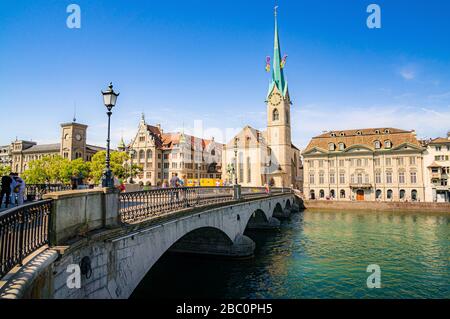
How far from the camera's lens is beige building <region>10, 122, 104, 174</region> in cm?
8312

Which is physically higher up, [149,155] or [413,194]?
[149,155]

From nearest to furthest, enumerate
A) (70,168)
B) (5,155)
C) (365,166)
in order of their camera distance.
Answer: (70,168) → (365,166) → (5,155)

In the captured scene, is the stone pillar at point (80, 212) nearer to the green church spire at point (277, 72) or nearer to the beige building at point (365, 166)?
the beige building at point (365, 166)

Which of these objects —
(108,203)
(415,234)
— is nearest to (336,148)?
(415,234)

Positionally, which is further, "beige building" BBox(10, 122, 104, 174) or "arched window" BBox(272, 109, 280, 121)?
"beige building" BBox(10, 122, 104, 174)

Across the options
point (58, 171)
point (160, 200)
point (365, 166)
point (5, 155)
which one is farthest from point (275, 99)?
point (5, 155)

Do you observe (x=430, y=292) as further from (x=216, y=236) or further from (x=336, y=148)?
(x=336, y=148)

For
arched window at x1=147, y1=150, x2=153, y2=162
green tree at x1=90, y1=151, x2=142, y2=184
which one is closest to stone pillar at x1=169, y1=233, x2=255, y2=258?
green tree at x1=90, y1=151, x2=142, y2=184

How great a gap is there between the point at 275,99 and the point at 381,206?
36.5m

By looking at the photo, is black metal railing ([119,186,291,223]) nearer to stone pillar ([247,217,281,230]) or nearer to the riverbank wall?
stone pillar ([247,217,281,230])

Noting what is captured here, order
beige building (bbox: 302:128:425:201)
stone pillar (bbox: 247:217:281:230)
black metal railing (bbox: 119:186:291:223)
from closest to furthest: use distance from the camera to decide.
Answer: black metal railing (bbox: 119:186:291:223) < stone pillar (bbox: 247:217:281:230) < beige building (bbox: 302:128:425:201)

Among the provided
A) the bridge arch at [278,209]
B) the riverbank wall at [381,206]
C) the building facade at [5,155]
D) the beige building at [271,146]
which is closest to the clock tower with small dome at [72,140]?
the building facade at [5,155]

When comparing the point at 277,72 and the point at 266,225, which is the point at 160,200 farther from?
the point at 277,72

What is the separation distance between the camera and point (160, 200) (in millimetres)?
12430
